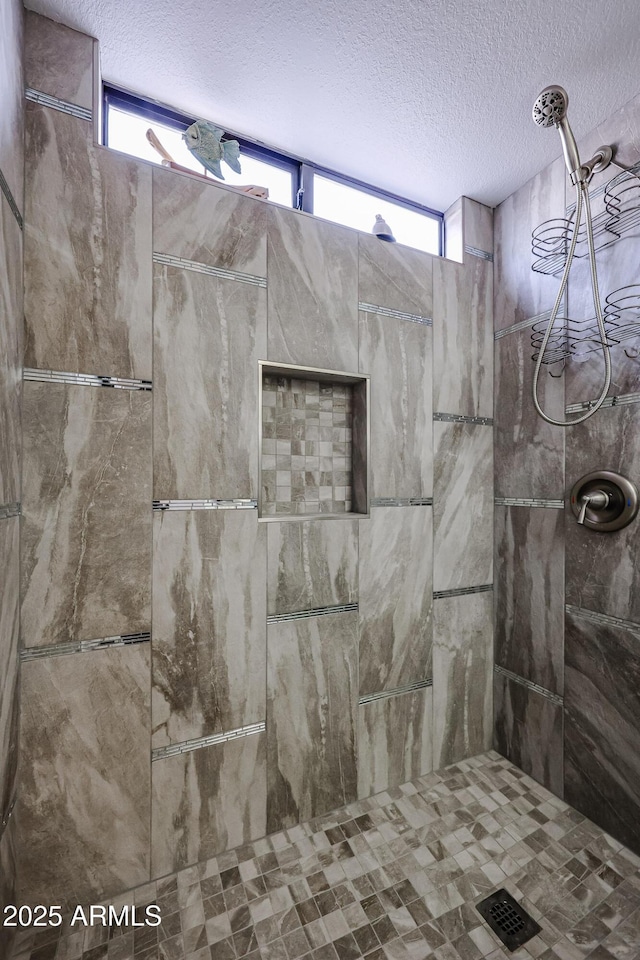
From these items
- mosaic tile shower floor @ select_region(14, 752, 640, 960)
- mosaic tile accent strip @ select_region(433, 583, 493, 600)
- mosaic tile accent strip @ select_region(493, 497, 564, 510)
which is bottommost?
mosaic tile shower floor @ select_region(14, 752, 640, 960)

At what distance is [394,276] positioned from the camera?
1620mm

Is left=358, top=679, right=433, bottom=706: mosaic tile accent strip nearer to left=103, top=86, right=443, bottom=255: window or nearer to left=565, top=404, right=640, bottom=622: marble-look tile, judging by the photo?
left=565, top=404, right=640, bottom=622: marble-look tile

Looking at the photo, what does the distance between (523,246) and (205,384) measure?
1434mm

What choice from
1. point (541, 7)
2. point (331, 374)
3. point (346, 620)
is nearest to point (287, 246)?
point (331, 374)

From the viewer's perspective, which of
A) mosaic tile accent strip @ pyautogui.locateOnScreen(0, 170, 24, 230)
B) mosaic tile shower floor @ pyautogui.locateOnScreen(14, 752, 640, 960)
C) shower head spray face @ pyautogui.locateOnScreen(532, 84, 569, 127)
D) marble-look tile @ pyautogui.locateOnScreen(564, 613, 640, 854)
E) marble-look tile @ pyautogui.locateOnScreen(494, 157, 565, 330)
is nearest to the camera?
mosaic tile accent strip @ pyautogui.locateOnScreen(0, 170, 24, 230)

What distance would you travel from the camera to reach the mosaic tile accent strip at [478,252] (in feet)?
5.94

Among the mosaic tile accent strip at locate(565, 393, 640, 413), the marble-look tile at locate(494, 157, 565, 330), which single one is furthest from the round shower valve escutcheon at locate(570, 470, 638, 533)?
the marble-look tile at locate(494, 157, 565, 330)

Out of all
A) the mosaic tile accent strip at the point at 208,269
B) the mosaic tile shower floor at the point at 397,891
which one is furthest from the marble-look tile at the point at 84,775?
the mosaic tile accent strip at the point at 208,269

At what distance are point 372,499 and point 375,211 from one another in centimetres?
126

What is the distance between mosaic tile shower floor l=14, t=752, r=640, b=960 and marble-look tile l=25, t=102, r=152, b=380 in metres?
1.50

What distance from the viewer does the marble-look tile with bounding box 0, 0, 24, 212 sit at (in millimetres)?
916

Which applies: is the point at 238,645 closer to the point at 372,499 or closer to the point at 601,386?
the point at 372,499

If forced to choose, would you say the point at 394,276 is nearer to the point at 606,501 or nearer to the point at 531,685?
the point at 606,501

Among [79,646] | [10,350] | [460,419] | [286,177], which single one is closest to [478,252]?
[460,419]
